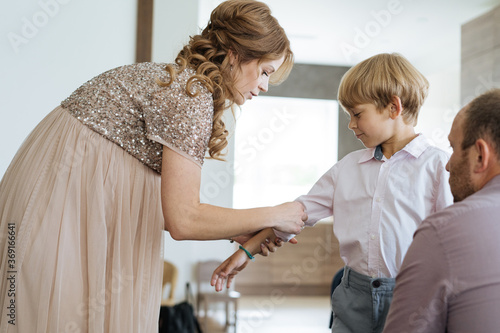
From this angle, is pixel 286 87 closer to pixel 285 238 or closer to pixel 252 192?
pixel 252 192

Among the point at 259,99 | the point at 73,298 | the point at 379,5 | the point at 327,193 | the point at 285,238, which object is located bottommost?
the point at 73,298

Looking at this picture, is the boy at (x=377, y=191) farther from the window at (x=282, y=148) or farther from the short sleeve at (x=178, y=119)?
the window at (x=282, y=148)

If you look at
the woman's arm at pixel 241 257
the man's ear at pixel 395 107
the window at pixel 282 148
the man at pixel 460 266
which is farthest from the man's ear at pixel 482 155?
the window at pixel 282 148

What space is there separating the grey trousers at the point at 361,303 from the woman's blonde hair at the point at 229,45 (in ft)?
1.66

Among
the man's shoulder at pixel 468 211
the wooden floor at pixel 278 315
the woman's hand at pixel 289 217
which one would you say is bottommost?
the wooden floor at pixel 278 315

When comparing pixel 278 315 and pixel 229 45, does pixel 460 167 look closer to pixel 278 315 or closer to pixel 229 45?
pixel 229 45

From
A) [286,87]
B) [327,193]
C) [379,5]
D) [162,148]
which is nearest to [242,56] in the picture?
[162,148]

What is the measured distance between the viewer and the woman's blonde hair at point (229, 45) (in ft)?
3.88

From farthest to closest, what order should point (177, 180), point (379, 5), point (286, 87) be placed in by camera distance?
point (286, 87) → point (379, 5) → point (177, 180)

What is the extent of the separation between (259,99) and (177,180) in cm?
634

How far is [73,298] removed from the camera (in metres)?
1.09

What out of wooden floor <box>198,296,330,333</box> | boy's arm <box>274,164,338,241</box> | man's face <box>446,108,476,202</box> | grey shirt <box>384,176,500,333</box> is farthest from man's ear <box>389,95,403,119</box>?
wooden floor <box>198,296,330,333</box>

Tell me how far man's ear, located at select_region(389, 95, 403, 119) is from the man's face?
0.52 m

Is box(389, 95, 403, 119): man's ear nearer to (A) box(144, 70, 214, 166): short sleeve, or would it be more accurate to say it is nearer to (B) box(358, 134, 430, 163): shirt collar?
(B) box(358, 134, 430, 163): shirt collar
